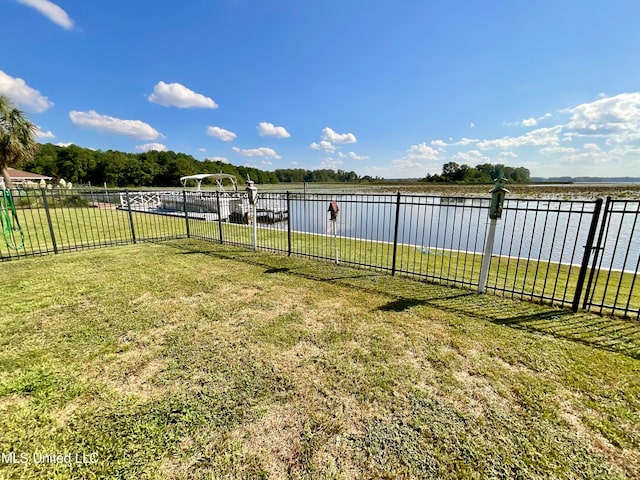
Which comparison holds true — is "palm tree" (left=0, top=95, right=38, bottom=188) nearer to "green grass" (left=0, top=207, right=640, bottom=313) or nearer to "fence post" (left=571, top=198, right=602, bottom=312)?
"green grass" (left=0, top=207, right=640, bottom=313)

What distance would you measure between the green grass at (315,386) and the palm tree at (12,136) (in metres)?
18.0

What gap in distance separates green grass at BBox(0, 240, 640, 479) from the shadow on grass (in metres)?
0.03

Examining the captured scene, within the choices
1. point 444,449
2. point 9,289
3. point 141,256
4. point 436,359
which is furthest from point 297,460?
point 141,256

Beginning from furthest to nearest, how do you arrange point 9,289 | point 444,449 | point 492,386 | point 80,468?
point 9,289, point 492,386, point 444,449, point 80,468

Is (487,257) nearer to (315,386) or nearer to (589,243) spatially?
→ (589,243)

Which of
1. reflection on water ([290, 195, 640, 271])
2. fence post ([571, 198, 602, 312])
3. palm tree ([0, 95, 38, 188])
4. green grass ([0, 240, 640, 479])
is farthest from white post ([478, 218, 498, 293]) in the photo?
palm tree ([0, 95, 38, 188])

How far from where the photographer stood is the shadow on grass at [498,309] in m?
3.05

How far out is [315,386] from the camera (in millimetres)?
2326

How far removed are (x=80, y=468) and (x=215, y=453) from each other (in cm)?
78

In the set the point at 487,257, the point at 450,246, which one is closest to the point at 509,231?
the point at 450,246

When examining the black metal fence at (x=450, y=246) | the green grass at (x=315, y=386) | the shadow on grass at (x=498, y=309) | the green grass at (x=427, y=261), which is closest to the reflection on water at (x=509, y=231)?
the black metal fence at (x=450, y=246)

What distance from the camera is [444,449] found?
5.78 ft

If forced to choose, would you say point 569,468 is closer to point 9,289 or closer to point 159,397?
point 159,397

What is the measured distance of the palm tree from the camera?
50.3 feet
